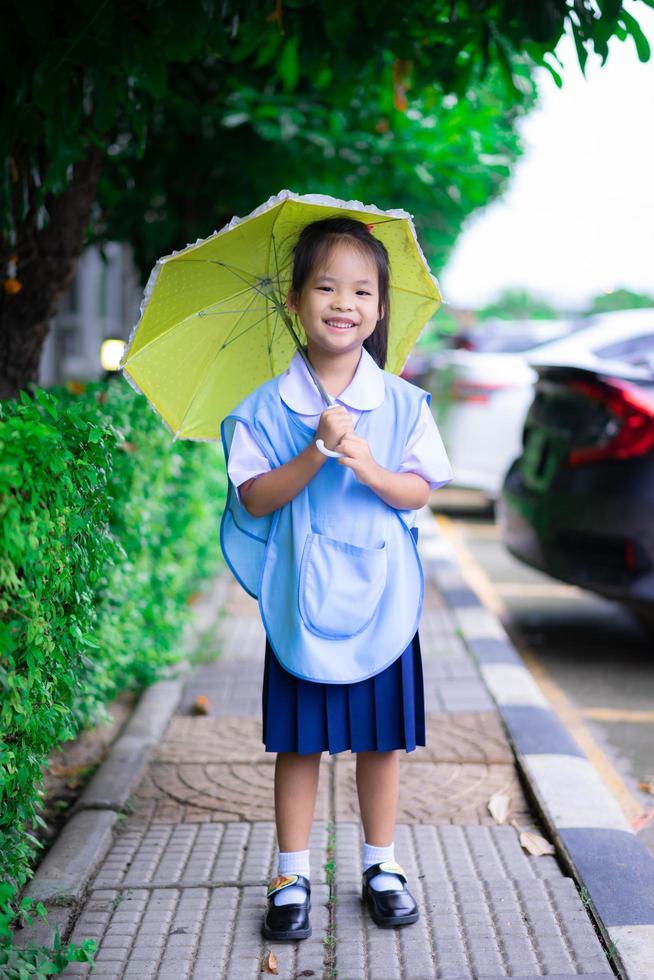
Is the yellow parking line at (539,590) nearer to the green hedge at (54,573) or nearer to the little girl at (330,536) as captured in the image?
the green hedge at (54,573)

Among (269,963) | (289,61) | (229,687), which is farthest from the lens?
(229,687)

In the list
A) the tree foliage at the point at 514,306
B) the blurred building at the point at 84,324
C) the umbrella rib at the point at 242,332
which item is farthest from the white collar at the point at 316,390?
the tree foliage at the point at 514,306

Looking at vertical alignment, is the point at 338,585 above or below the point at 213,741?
above

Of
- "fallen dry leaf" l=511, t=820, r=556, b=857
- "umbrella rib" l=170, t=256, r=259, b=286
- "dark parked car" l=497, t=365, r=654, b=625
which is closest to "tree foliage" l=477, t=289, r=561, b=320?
"dark parked car" l=497, t=365, r=654, b=625

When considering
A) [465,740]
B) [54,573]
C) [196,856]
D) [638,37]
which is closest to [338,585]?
[54,573]

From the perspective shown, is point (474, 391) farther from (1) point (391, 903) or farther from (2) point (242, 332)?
(1) point (391, 903)

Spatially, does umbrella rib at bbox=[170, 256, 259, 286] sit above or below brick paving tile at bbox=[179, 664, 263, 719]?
above

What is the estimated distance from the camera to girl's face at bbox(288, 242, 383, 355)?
2734 mm

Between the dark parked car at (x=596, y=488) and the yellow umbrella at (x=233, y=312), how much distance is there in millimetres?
2325

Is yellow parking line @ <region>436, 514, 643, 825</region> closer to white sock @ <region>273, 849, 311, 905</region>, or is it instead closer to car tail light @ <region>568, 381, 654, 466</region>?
car tail light @ <region>568, 381, 654, 466</region>

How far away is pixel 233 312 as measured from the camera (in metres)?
3.00

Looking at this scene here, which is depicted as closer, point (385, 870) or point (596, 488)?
point (385, 870)

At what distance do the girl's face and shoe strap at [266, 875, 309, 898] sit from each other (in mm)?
1346

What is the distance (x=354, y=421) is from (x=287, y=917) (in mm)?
1243
